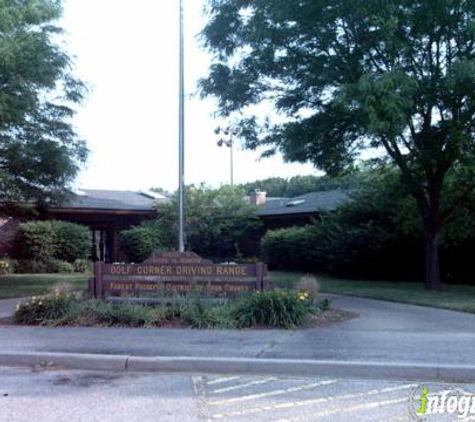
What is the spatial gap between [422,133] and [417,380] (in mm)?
10137

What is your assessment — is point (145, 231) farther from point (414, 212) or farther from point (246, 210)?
point (414, 212)

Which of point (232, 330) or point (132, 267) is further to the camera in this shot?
point (132, 267)

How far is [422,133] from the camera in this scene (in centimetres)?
1664

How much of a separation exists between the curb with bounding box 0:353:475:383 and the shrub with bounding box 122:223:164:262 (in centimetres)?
2119

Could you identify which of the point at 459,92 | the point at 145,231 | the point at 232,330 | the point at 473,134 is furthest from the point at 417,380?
the point at 145,231

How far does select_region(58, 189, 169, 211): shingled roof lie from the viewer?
32031mm

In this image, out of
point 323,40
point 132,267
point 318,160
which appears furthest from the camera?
point 318,160

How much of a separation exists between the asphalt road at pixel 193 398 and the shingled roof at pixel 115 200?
2315cm

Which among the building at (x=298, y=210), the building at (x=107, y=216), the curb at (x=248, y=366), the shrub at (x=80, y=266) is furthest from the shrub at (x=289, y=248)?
the curb at (x=248, y=366)

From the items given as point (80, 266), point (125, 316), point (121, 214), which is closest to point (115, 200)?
point (121, 214)

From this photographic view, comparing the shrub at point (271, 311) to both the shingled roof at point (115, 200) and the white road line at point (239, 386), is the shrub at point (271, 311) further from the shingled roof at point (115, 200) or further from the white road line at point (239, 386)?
the shingled roof at point (115, 200)

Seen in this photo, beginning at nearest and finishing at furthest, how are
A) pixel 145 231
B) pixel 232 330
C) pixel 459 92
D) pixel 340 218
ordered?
pixel 232 330 → pixel 459 92 → pixel 340 218 → pixel 145 231

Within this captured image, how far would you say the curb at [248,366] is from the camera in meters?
7.79

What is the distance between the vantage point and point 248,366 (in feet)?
27.0
